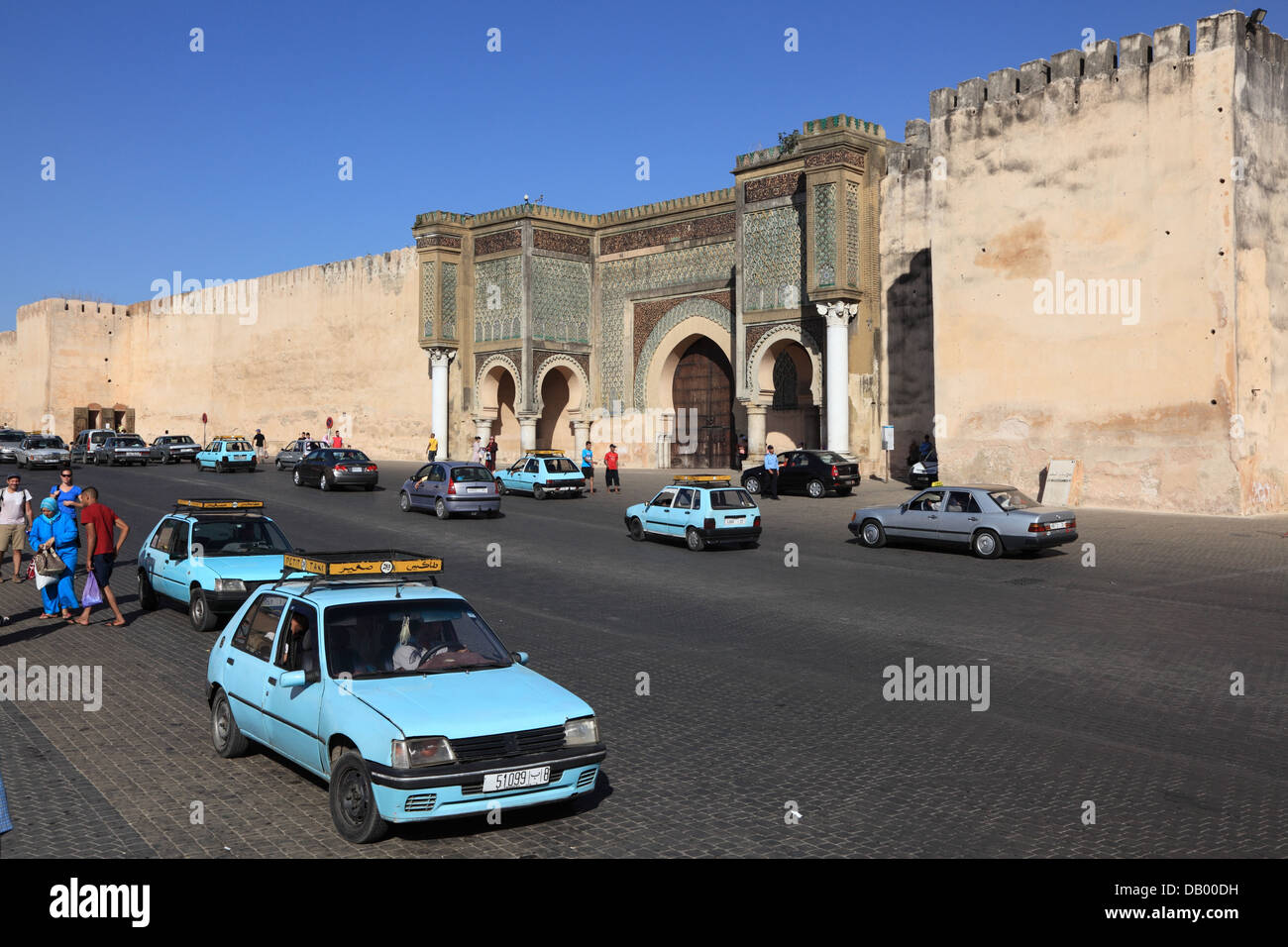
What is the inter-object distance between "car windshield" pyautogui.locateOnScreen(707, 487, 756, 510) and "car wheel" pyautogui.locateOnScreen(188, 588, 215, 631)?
10.3 metres

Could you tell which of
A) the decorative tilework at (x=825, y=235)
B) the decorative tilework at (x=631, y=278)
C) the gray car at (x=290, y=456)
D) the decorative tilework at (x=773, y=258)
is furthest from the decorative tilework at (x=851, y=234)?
the gray car at (x=290, y=456)

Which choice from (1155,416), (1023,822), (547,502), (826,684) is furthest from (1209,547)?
(547,502)

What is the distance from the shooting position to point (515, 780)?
5.80 metres

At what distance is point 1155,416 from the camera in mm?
24109

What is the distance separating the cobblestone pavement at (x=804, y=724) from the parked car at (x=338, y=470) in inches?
625

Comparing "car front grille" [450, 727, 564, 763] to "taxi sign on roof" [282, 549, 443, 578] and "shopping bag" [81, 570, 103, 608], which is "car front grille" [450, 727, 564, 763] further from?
"shopping bag" [81, 570, 103, 608]

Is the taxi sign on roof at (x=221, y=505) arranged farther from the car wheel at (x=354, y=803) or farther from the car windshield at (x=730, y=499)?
the car windshield at (x=730, y=499)

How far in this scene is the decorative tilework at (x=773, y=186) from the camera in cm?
3450

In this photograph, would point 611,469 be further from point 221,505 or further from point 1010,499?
point 221,505

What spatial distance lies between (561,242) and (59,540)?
32513 millimetres

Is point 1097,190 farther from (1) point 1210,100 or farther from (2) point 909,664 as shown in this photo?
(2) point 909,664

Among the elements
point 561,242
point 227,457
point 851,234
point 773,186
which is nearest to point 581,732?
point 851,234

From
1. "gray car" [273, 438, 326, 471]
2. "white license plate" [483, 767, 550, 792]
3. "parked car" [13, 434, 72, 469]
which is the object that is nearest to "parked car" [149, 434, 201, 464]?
"parked car" [13, 434, 72, 469]
